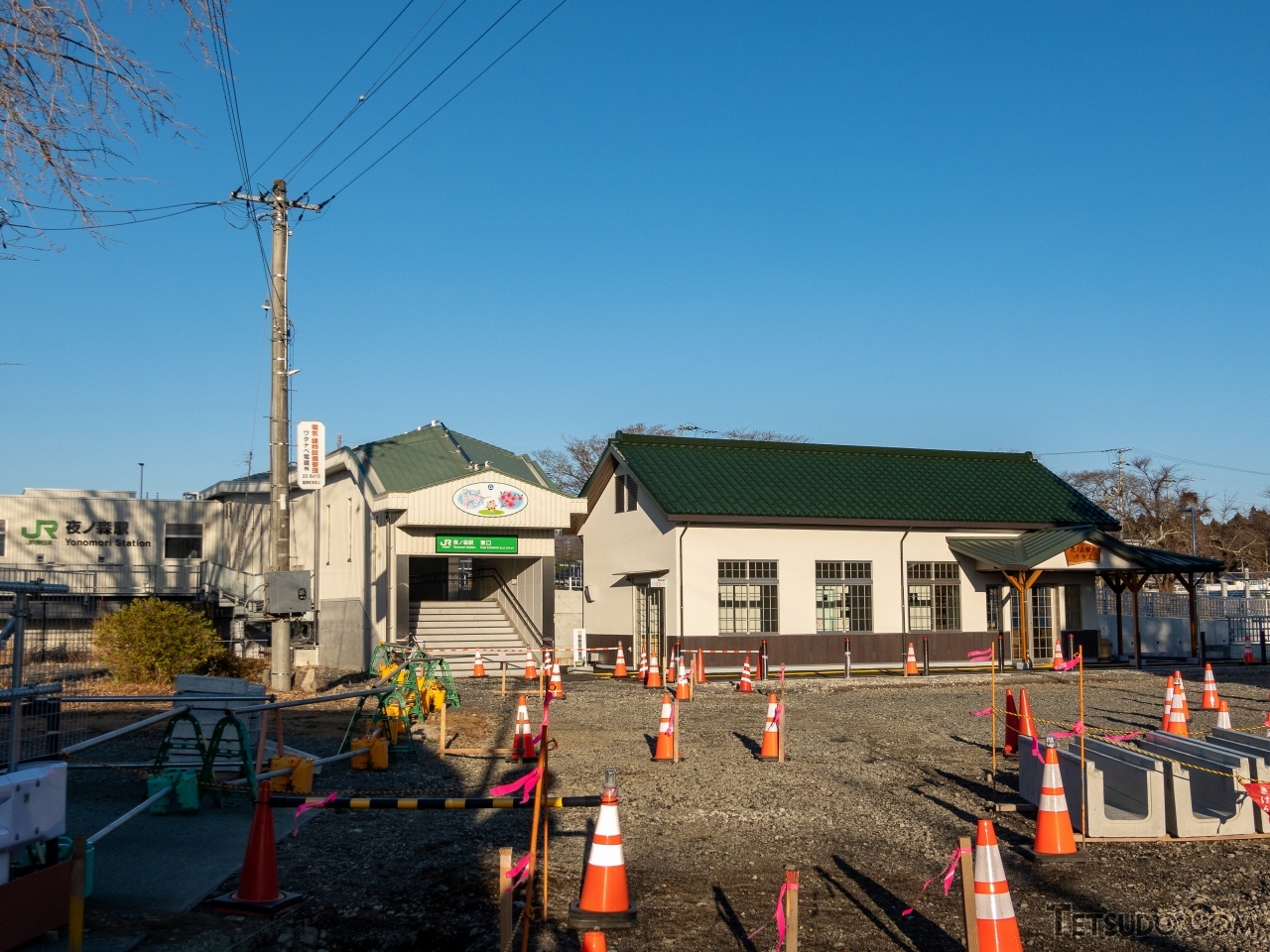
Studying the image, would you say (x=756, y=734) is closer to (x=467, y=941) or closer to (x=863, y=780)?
(x=863, y=780)

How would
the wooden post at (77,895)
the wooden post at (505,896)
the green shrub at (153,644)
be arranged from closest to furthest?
1. the wooden post at (77,895)
2. the wooden post at (505,896)
3. the green shrub at (153,644)

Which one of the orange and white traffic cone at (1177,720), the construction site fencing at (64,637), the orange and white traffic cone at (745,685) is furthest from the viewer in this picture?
the orange and white traffic cone at (745,685)

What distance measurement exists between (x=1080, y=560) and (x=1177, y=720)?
14018 mm

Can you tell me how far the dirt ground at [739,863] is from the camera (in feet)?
22.8

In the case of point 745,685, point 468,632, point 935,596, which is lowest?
point 745,685

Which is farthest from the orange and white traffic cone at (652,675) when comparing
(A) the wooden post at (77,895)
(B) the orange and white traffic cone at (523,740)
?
(A) the wooden post at (77,895)

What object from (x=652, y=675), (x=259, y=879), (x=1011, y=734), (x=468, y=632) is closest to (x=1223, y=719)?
(x=1011, y=734)

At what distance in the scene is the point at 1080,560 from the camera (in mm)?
28453

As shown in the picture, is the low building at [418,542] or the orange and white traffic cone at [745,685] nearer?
the orange and white traffic cone at [745,685]

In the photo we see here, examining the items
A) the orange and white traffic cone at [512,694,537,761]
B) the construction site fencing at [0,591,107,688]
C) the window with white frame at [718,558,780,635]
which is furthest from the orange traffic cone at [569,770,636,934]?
the window with white frame at [718,558,780,635]

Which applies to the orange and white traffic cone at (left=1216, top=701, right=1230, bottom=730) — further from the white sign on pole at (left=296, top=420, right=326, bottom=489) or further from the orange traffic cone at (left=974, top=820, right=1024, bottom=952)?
the white sign on pole at (left=296, top=420, right=326, bottom=489)

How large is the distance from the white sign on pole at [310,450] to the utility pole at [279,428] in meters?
3.44

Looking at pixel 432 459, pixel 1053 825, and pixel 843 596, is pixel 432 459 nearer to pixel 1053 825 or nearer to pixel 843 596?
pixel 843 596

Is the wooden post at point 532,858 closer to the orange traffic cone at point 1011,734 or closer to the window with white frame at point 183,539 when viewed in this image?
the orange traffic cone at point 1011,734
